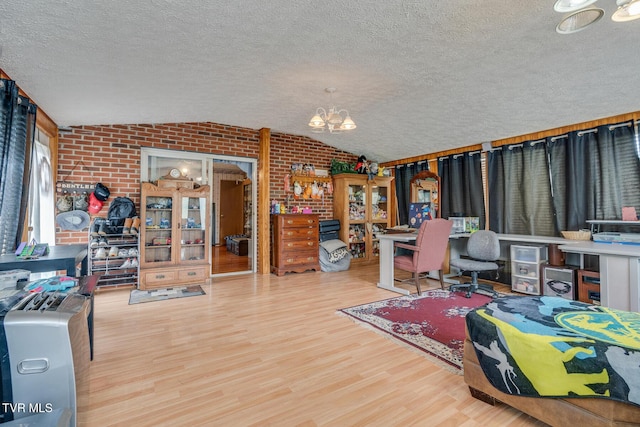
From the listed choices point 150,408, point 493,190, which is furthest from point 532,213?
point 150,408

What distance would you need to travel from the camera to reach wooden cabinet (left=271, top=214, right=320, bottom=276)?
499 cm

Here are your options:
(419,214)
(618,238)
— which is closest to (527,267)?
(618,238)

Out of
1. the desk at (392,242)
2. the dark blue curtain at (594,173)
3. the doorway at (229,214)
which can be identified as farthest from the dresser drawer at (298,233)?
the dark blue curtain at (594,173)

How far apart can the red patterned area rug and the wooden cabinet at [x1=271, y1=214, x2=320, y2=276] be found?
196 cm

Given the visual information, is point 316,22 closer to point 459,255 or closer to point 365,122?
point 365,122

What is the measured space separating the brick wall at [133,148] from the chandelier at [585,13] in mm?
4250

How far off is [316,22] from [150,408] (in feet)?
8.51

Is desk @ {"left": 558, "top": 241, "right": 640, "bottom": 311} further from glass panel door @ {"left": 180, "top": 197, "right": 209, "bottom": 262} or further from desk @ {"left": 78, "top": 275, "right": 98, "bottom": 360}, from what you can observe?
glass panel door @ {"left": 180, "top": 197, "right": 209, "bottom": 262}

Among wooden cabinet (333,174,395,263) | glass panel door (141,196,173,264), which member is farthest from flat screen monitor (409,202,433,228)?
glass panel door (141,196,173,264)

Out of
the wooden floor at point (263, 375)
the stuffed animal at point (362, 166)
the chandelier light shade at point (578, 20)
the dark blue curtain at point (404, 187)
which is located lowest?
the wooden floor at point (263, 375)

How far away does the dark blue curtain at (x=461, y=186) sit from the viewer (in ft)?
15.8

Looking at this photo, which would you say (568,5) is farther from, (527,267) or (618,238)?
(527,267)

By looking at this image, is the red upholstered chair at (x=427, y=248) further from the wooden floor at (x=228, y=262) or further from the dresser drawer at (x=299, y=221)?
the wooden floor at (x=228, y=262)

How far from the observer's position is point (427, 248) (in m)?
3.79
